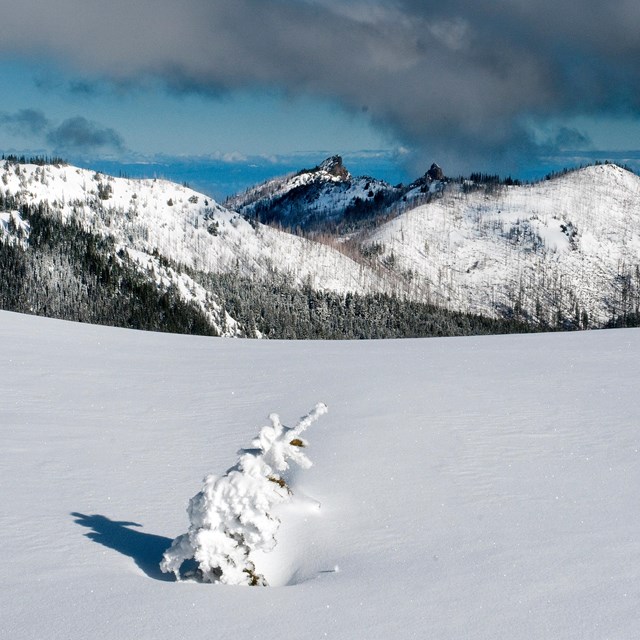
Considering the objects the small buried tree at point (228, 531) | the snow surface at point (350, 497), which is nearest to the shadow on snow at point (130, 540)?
the snow surface at point (350, 497)

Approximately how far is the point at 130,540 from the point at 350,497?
2852mm

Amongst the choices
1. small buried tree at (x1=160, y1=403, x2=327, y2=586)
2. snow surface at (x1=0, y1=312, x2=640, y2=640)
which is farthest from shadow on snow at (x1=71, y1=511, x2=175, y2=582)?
small buried tree at (x1=160, y1=403, x2=327, y2=586)

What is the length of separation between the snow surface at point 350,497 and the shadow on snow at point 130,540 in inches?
1.1

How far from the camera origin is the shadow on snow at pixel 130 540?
23.8 feet

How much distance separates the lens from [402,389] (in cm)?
1467

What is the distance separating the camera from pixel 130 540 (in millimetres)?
7762

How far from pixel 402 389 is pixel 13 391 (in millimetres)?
7926

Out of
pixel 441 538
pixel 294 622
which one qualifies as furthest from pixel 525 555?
pixel 294 622

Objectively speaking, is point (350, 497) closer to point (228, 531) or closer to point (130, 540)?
point (228, 531)

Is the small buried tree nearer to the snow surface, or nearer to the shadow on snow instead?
the snow surface

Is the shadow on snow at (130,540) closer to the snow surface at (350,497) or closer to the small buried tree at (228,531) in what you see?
the snow surface at (350,497)

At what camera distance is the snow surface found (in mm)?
5980

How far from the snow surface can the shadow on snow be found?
3 cm

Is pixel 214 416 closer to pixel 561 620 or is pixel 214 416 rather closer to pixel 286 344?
pixel 561 620
